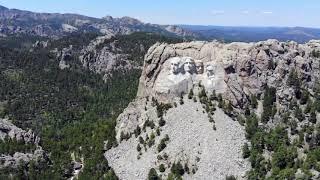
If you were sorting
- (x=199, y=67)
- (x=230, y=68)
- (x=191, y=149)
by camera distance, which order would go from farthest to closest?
(x=199, y=67) < (x=230, y=68) < (x=191, y=149)

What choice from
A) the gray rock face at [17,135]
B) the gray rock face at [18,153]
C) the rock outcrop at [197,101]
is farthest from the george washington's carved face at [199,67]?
the gray rock face at [17,135]

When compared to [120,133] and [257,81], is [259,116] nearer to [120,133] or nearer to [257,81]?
[257,81]

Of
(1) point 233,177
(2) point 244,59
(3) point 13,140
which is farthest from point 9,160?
(2) point 244,59

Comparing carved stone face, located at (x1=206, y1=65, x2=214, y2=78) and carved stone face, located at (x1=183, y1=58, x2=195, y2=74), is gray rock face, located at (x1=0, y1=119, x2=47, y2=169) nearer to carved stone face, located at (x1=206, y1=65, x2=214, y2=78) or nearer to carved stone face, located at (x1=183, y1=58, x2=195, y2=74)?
carved stone face, located at (x1=183, y1=58, x2=195, y2=74)

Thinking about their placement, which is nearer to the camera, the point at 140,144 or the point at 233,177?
the point at 233,177

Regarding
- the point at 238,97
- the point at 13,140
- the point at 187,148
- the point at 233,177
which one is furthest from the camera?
the point at 13,140

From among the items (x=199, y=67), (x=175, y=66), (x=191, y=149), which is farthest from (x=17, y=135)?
(x=199, y=67)

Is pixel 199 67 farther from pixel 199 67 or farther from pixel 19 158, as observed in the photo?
pixel 19 158
